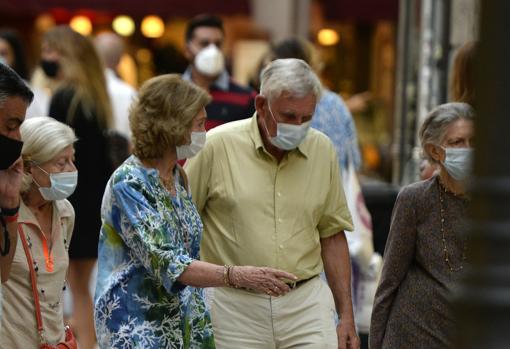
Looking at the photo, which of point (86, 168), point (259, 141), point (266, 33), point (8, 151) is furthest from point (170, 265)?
point (266, 33)

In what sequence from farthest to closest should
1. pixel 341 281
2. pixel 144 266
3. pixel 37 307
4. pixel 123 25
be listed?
1. pixel 123 25
2. pixel 341 281
3. pixel 37 307
4. pixel 144 266

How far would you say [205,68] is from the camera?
8.03 meters

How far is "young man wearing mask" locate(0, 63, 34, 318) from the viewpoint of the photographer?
4.39 metres

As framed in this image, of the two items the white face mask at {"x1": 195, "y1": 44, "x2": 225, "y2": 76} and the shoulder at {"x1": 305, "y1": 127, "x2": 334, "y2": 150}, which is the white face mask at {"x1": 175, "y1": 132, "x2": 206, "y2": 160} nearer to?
the shoulder at {"x1": 305, "y1": 127, "x2": 334, "y2": 150}

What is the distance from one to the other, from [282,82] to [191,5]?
1417 cm

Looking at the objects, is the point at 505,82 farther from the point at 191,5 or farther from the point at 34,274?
the point at 191,5

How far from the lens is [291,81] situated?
211 inches

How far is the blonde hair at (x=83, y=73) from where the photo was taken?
8601 millimetres

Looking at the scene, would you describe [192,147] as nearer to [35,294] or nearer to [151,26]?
[35,294]

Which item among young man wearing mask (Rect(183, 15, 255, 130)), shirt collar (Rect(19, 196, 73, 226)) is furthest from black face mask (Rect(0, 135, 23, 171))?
young man wearing mask (Rect(183, 15, 255, 130))

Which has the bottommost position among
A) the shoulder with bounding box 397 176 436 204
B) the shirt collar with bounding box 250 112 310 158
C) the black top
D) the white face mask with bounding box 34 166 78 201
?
the black top

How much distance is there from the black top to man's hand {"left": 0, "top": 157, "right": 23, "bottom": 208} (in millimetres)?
4067

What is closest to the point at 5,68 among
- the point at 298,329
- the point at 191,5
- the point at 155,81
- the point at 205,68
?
the point at 155,81

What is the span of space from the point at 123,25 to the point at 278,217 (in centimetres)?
1489
